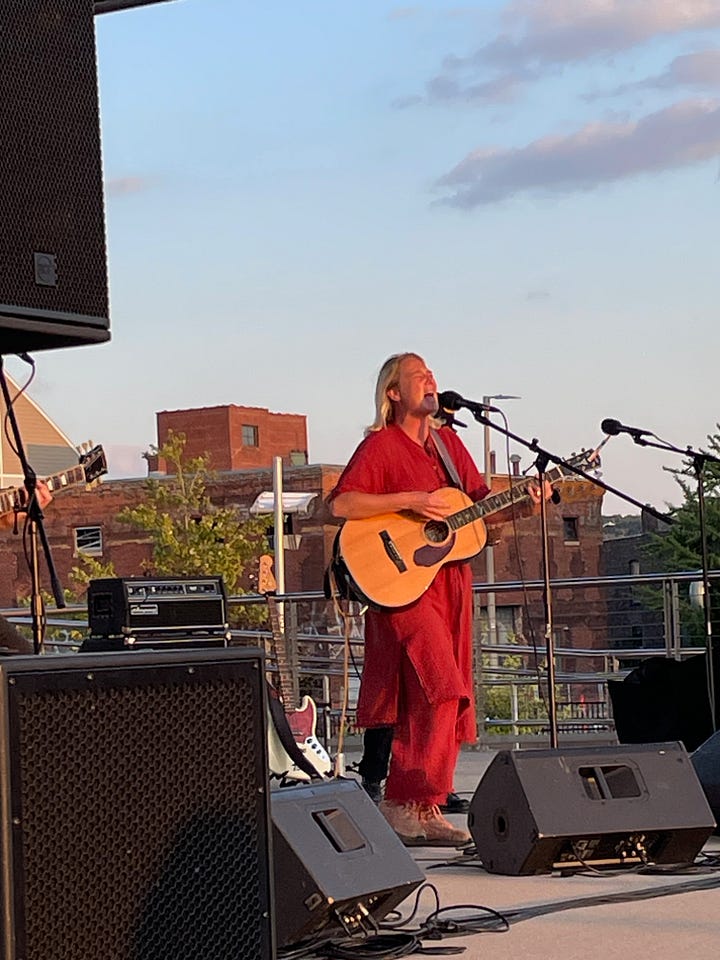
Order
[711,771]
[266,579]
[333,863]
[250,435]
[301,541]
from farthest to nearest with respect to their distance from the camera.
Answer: [250,435] < [301,541] < [266,579] < [711,771] < [333,863]

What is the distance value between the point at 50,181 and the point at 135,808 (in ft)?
3.79

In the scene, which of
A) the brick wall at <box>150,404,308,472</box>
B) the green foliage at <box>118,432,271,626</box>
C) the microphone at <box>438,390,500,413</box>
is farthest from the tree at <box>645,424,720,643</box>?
the brick wall at <box>150,404,308,472</box>

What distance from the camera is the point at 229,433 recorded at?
173 ft

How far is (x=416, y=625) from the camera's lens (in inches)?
219

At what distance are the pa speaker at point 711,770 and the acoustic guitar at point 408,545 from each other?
103 centimetres

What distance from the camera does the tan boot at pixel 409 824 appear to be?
17.9ft

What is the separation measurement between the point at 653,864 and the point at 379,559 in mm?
1501

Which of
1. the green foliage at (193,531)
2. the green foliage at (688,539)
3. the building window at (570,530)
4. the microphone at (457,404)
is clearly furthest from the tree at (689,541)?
the building window at (570,530)

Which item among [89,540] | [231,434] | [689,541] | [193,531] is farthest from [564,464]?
[231,434]

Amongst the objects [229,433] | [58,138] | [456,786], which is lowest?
[456,786]

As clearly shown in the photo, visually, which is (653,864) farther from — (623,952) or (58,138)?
(58,138)

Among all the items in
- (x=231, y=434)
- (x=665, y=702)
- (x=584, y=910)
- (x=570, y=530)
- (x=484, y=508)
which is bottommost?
(x=584, y=910)

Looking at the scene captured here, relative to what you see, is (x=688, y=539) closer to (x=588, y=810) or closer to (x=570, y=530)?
(x=588, y=810)

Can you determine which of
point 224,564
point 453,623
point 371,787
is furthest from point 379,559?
point 224,564
